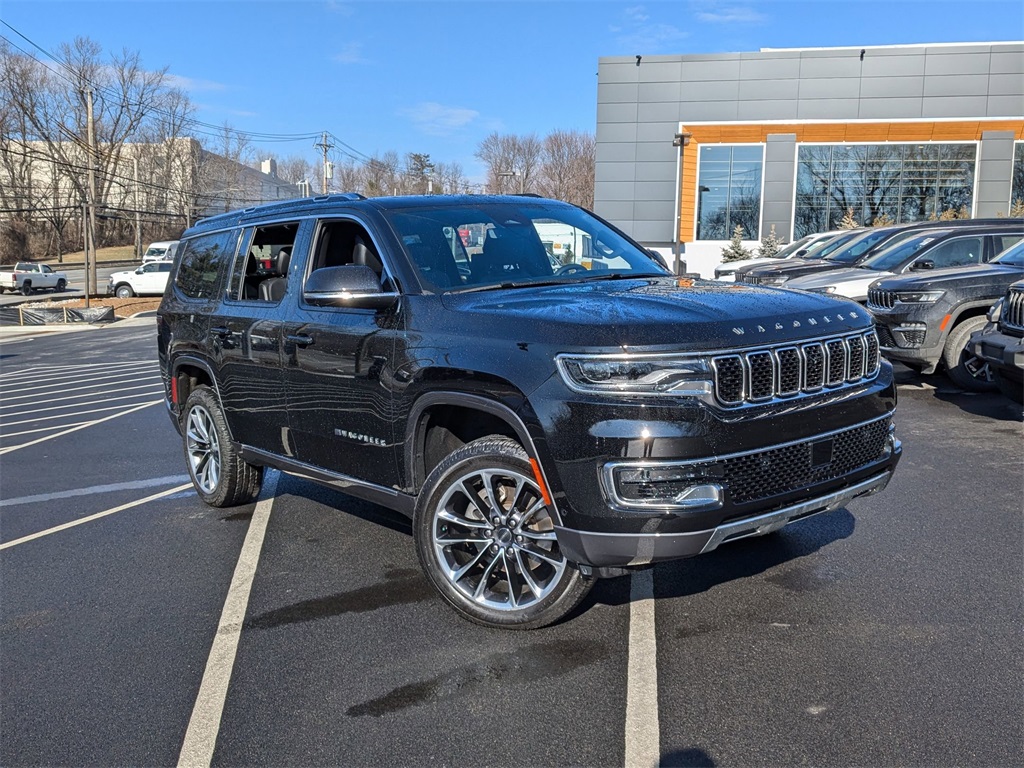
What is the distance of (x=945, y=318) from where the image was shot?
9.14 meters

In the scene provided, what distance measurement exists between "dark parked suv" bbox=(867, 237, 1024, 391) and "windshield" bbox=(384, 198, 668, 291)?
513 centimetres

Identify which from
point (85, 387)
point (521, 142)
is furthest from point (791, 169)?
point (521, 142)

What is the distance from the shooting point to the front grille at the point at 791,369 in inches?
134

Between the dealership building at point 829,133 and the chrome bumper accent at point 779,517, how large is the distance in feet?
111

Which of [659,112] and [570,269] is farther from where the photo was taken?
[659,112]

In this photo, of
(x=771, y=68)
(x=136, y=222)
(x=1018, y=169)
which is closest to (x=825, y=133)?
(x=771, y=68)

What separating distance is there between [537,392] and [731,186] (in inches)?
1398

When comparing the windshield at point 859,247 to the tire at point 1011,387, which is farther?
the windshield at point 859,247

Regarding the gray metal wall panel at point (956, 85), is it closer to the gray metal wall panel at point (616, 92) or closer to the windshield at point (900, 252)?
the gray metal wall panel at point (616, 92)

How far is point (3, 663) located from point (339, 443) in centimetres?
180

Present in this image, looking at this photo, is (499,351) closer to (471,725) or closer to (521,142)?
(471,725)

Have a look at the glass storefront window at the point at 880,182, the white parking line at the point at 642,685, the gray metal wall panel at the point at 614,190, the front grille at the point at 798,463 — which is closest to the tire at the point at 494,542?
the white parking line at the point at 642,685

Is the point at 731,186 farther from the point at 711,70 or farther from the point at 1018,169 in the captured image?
the point at 1018,169

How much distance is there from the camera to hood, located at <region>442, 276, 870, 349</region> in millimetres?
3383
